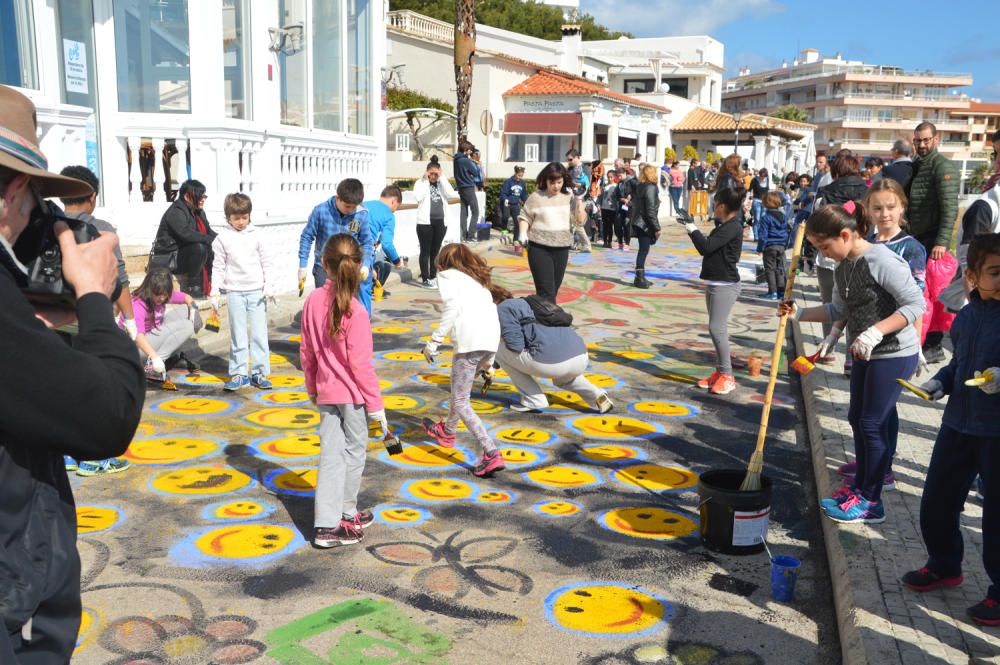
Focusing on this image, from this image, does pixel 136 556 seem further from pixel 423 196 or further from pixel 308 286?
pixel 423 196

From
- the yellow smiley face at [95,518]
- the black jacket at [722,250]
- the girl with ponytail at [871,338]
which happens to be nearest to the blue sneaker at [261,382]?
the yellow smiley face at [95,518]

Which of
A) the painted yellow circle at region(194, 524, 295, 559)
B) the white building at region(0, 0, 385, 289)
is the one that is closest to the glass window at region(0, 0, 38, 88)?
the white building at region(0, 0, 385, 289)

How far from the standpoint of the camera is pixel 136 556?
4582 mm

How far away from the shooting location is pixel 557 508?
5445 millimetres

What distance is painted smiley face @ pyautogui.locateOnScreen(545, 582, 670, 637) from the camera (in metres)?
4.00

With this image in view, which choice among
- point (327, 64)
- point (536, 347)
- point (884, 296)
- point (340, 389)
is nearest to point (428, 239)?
point (327, 64)

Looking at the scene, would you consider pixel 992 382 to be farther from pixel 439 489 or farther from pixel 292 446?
pixel 292 446

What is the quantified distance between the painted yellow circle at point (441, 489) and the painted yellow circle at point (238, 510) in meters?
0.99

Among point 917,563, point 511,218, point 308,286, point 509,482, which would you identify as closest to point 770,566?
point 917,563

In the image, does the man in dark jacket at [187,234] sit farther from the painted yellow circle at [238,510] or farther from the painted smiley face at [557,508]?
the painted smiley face at [557,508]

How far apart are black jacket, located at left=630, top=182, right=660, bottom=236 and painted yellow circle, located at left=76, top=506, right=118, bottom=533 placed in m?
10.7

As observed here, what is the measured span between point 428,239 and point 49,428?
12551 mm

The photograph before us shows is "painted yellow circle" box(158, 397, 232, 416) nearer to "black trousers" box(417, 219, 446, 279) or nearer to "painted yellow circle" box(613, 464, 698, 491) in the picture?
"painted yellow circle" box(613, 464, 698, 491)

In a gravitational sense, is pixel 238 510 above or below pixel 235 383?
below
